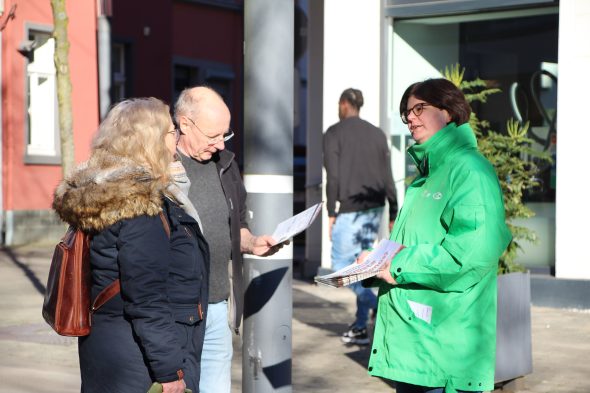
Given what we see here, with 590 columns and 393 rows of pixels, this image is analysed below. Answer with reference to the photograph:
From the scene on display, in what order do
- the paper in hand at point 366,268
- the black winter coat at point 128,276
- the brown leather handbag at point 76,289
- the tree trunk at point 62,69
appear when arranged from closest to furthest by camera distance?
the black winter coat at point 128,276, the brown leather handbag at point 76,289, the paper in hand at point 366,268, the tree trunk at point 62,69

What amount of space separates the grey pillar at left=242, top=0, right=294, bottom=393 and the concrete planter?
233 centimetres

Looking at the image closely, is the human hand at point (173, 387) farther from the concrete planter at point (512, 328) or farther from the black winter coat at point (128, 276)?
the concrete planter at point (512, 328)

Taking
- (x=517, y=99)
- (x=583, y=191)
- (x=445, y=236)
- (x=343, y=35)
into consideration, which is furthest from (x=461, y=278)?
(x=343, y=35)

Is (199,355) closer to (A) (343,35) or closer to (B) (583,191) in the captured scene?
(B) (583,191)

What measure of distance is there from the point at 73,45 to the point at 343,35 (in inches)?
391

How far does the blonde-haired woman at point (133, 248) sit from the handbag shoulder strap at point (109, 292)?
0.01 m

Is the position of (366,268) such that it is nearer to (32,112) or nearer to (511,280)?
(511,280)

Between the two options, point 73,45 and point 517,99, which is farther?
point 73,45

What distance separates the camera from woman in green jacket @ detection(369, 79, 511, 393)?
414cm

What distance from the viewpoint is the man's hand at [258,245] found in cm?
484

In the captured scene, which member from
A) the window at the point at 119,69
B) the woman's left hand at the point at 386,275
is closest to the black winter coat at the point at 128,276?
the woman's left hand at the point at 386,275

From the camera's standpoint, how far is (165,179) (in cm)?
409

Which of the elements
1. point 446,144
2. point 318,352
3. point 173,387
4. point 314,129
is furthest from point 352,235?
point 173,387

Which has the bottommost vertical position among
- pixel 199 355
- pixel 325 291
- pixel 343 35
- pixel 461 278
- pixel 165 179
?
pixel 325 291
